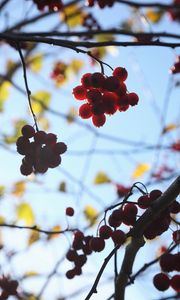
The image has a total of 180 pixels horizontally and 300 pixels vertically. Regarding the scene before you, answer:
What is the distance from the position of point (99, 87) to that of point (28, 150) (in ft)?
1.04

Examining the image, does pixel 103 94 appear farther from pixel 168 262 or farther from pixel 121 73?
pixel 168 262

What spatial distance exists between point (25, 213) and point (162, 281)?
2552mm

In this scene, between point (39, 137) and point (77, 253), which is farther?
point (77, 253)

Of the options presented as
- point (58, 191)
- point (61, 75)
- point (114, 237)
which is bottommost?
point (114, 237)

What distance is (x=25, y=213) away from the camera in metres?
3.89

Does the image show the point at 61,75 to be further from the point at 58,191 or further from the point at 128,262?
the point at 128,262

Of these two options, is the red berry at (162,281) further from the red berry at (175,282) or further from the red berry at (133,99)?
the red berry at (133,99)

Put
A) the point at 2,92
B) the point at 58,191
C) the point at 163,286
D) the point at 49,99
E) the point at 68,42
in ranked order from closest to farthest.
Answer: the point at 68,42
the point at 163,286
the point at 2,92
the point at 49,99
the point at 58,191

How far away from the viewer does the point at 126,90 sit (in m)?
1.41

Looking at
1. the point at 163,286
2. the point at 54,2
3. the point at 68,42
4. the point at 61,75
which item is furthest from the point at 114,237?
the point at 61,75

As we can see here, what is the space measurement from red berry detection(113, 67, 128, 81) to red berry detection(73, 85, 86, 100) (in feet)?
0.40

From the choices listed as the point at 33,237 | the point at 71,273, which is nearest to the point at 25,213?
the point at 33,237

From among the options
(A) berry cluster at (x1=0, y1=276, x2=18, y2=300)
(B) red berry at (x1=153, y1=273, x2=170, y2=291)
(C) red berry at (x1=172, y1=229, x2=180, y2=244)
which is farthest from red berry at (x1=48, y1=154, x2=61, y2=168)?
(A) berry cluster at (x1=0, y1=276, x2=18, y2=300)

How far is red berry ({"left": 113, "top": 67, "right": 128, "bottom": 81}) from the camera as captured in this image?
1402mm
